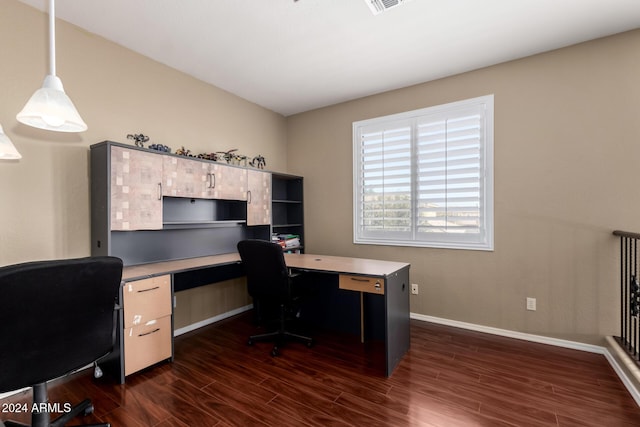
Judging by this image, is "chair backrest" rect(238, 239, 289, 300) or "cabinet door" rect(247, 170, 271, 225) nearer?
"chair backrest" rect(238, 239, 289, 300)

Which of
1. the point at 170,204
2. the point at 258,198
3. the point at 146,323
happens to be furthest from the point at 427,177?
the point at 146,323

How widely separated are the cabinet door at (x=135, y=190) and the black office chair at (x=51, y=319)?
1.05 m

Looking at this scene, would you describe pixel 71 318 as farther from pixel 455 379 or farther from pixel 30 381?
pixel 455 379

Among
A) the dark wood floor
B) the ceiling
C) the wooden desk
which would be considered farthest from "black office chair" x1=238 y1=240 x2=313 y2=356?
the ceiling

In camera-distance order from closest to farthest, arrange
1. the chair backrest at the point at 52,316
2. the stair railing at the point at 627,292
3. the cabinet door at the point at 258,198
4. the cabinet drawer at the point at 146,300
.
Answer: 1. the chair backrest at the point at 52,316
2. the cabinet drawer at the point at 146,300
3. the stair railing at the point at 627,292
4. the cabinet door at the point at 258,198

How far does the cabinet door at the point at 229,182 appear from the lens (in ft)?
10.8

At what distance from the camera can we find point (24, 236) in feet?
7.30

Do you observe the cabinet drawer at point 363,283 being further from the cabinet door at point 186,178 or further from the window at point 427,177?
the cabinet door at point 186,178

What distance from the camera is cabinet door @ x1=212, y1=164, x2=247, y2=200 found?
129 inches

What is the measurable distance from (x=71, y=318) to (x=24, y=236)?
4.20 ft

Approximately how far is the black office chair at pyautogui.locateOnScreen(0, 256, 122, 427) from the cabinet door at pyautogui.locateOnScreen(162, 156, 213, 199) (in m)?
1.40

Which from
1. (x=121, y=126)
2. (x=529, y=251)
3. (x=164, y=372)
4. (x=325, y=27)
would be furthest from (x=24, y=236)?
(x=529, y=251)

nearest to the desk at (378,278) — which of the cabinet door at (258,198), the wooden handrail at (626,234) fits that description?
the cabinet door at (258,198)

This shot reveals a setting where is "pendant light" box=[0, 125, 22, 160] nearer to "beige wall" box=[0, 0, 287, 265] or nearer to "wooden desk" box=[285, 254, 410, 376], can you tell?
"beige wall" box=[0, 0, 287, 265]
